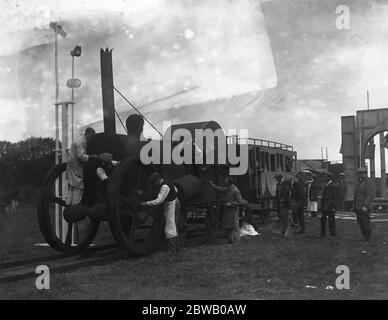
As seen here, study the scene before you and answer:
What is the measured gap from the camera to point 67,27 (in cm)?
717

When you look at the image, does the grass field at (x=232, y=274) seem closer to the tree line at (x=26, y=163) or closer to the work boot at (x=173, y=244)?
the work boot at (x=173, y=244)

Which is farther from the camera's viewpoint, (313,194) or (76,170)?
(313,194)

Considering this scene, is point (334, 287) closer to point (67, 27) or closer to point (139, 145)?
point (139, 145)

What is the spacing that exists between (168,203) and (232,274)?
214 cm

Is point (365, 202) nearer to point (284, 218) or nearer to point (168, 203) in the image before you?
point (284, 218)

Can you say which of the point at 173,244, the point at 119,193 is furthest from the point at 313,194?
the point at 119,193

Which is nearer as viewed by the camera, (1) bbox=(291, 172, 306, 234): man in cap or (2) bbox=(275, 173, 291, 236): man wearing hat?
(2) bbox=(275, 173, 291, 236): man wearing hat

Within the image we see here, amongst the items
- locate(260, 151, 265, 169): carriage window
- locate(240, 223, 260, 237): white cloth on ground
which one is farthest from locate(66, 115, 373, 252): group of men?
locate(260, 151, 265, 169): carriage window

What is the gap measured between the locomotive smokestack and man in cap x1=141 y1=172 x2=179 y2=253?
115 centimetres

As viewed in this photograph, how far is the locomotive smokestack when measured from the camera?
303 inches

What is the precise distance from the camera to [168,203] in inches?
325

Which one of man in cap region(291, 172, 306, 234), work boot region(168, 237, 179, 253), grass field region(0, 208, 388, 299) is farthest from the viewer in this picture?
man in cap region(291, 172, 306, 234)

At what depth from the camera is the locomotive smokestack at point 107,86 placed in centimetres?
768

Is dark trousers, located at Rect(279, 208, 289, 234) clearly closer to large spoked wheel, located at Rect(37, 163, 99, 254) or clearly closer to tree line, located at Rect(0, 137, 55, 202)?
large spoked wheel, located at Rect(37, 163, 99, 254)
